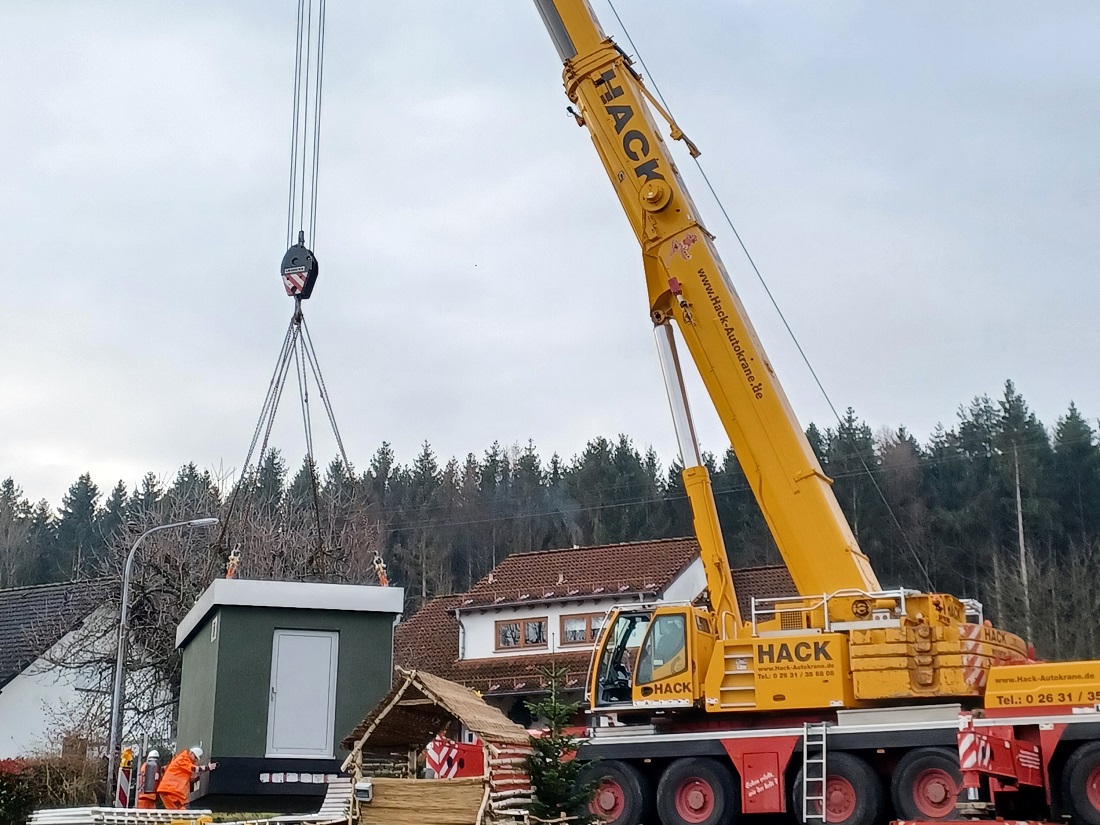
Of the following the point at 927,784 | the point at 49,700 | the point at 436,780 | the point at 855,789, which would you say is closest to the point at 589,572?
the point at 49,700

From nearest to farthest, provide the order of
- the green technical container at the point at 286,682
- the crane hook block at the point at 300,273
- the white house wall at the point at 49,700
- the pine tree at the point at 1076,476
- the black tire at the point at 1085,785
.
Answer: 1. the black tire at the point at 1085,785
2. the green technical container at the point at 286,682
3. the crane hook block at the point at 300,273
4. the white house wall at the point at 49,700
5. the pine tree at the point at 1076,476

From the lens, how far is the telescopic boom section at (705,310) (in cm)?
1645

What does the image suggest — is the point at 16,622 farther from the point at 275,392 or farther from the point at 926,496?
the point at 926,496

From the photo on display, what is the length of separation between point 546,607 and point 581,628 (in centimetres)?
138

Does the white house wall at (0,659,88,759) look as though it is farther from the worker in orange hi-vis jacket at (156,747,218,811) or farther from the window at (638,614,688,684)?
Answer: the window at (638,614,688,684)

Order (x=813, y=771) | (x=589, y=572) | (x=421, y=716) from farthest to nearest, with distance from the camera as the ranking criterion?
(x=589, y=572)
(x=813, y=771)
(x=421, y=716)

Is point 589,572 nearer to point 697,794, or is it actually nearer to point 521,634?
point 521,634

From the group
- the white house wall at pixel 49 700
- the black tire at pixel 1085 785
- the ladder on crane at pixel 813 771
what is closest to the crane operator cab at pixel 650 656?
the ladder on crane at pixel 813 771

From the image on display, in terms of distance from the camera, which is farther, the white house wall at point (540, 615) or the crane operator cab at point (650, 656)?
the white house wall at point (540, 615)

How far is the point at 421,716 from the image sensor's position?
1325cm

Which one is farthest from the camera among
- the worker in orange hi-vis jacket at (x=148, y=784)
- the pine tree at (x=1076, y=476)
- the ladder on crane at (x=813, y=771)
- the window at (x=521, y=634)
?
the pine tree at (x=1076, y=476)

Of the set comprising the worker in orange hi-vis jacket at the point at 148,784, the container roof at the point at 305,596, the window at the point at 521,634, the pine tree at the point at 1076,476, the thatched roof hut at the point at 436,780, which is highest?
the pine tree at the point at 1076,476

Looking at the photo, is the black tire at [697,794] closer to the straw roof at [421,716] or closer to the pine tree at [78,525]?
the straw roof at [421,716]

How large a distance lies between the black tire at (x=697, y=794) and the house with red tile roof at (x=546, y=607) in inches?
807
